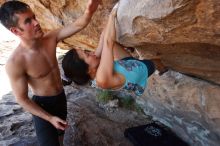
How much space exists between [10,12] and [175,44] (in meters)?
1.39

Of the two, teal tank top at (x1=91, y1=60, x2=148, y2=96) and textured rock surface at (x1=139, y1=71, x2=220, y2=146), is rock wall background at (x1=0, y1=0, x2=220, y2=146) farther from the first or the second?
teal tank top at (x1=91, y1=60, x2=148, y2=96)

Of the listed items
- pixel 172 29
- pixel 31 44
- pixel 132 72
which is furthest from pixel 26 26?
pixel 172 29

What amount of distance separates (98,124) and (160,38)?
2748 millimetres

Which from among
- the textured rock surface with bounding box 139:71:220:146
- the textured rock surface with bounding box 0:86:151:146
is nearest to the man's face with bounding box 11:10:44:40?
the textured rock surface with bounding box 139:71:220:146

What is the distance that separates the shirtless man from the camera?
279cm

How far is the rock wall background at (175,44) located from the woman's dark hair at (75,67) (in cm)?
37

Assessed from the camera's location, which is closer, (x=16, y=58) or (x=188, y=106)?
(x=16, y=58)

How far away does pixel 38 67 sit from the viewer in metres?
3.19

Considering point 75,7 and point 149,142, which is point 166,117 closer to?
point 149,142

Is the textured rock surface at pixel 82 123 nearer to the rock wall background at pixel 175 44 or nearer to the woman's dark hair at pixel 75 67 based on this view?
the rock wall background at pixel 175 44

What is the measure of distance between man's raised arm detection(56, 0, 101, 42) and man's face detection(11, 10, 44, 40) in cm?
37

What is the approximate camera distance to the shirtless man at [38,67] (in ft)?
9.15

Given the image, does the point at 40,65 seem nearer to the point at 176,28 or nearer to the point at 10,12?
the point at 10,12

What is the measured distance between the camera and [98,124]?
195 inches
